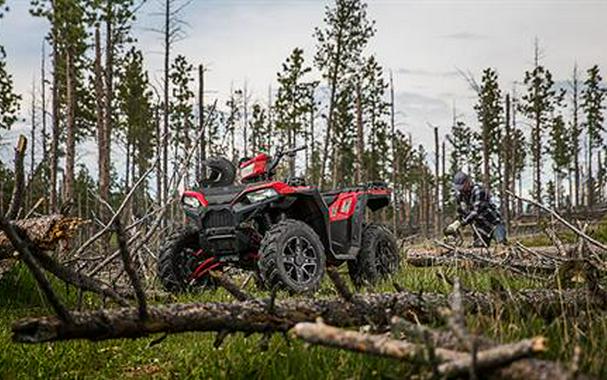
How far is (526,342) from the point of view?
178cm

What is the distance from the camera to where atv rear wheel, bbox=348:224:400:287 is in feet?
29.7

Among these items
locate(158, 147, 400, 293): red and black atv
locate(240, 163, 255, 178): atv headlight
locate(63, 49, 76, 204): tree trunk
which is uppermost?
locate(63, 49, 76, 204): tree trunk

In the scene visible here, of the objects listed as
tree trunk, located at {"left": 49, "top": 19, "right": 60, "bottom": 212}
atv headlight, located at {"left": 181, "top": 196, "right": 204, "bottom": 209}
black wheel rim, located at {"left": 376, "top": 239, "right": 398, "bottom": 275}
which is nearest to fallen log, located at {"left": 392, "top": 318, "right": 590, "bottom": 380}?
atv headlight, located at {"left": 181, "top": 196, "right": 204, "bottom": 209}

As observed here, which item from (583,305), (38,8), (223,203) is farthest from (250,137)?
(583,305)

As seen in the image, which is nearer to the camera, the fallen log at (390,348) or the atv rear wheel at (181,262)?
the fallen log at (390,348)

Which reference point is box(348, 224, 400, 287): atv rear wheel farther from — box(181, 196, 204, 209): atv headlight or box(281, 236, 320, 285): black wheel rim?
box(181, 196, 204, 209): atv headlight

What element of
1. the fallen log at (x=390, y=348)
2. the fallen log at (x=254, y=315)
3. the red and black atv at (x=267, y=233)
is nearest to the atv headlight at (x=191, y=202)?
the red and black atv at (x=267, y=233)

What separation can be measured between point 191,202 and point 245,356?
460cm

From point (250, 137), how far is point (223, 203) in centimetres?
5862

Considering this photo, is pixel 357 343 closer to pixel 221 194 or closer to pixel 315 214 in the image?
pixel 221 194

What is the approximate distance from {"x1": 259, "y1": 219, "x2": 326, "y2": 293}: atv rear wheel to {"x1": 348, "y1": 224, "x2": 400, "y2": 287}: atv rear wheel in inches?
55.8

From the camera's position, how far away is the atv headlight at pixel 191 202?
25.7 feet

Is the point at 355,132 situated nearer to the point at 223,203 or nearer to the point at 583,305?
the point at 223,203

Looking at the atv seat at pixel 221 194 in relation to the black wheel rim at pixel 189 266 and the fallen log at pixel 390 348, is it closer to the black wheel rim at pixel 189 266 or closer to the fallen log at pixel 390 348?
the black wheel rim at pixel 189 266
